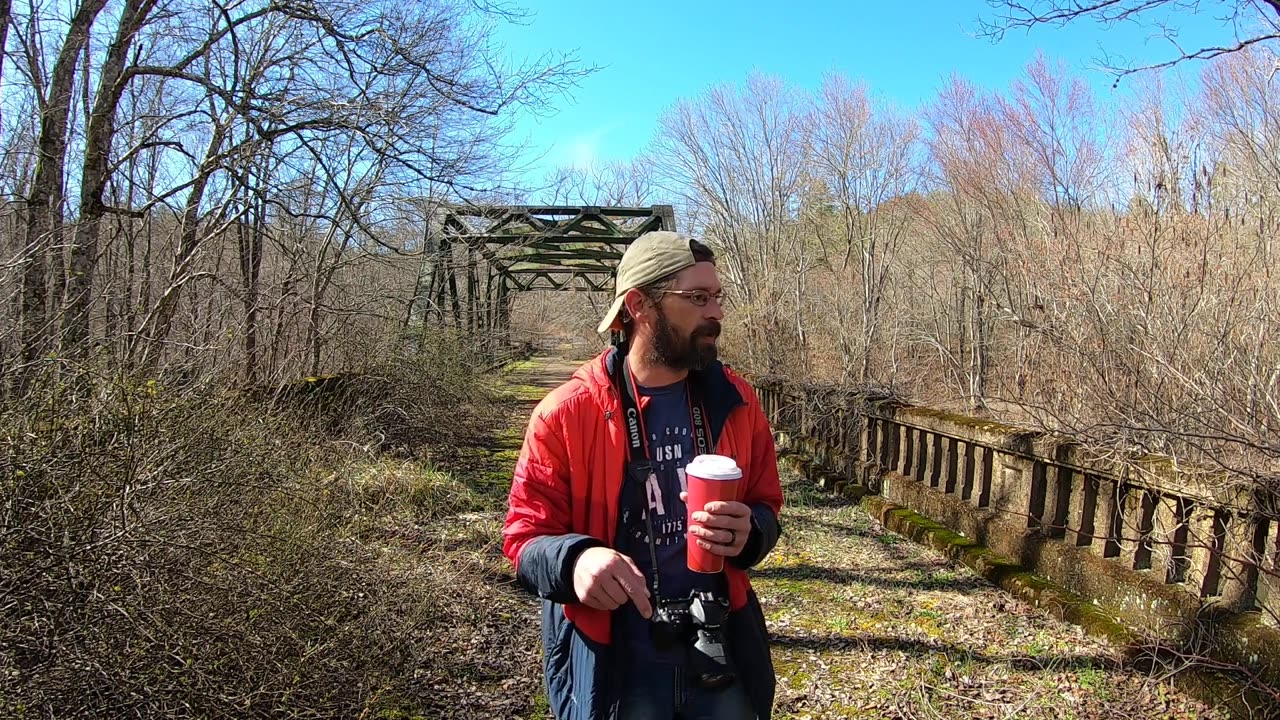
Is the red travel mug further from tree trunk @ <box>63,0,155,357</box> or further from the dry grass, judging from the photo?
tree trunk @ <box>63,0,155,357</box>

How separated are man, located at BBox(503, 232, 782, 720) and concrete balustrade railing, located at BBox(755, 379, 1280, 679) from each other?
6.65 ft

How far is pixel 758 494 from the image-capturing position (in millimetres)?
1857

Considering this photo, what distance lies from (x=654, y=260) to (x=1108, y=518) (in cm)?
313

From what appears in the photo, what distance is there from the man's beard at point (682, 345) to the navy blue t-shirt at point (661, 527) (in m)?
0.12

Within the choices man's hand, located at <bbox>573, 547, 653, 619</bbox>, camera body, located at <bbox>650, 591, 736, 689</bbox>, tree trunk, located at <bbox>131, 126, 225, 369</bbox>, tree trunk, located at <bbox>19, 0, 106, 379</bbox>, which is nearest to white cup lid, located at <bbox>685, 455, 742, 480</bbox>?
man's hand, located at <bbox>573, 547, 653, 619</bbox>

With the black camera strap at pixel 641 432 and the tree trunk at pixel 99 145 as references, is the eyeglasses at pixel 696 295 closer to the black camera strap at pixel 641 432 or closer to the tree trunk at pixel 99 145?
the black camera strap at pixel 641 432

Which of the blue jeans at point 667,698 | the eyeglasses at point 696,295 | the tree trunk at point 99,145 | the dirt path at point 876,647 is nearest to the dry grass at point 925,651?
the dirt path at point 876,647

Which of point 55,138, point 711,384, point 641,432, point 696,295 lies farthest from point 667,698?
point 55,138

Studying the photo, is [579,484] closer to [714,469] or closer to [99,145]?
[714,469]

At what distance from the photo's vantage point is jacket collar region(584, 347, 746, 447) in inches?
68.2

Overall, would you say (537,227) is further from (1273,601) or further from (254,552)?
(1273,601)

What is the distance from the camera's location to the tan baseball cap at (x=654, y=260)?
1.70 metres

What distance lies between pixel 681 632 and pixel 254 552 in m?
2.07

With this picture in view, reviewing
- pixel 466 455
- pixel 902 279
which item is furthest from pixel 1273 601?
pixel 902 279
